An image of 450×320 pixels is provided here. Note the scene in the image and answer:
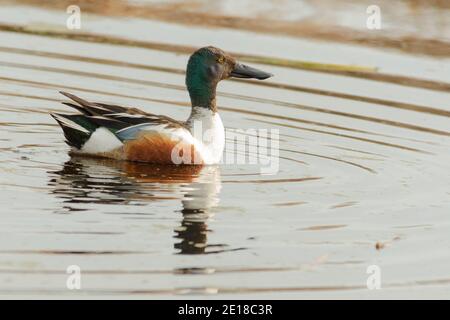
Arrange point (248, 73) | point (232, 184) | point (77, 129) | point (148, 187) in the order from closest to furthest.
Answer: point (148, 187)
point (232, 184)
point (77, 129)
point (248, 73)

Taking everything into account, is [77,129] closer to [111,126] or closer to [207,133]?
[111,126]

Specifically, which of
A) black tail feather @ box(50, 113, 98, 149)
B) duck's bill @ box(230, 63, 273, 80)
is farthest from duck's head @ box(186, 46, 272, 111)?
black tail feather @ box(50, 113, 98, 149)

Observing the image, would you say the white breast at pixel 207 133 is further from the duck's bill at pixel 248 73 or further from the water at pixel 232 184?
the duck's bill at pixel 248 73

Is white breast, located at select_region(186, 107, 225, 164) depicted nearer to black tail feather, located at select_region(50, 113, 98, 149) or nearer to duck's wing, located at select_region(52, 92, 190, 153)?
duck's wing, located at select_region(52, 92, 190, 153)

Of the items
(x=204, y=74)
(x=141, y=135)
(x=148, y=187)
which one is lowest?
(x=148, y=187)

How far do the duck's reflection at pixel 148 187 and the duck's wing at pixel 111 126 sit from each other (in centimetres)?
18

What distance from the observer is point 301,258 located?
9.31 metres

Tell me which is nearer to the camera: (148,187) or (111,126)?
(148,187)

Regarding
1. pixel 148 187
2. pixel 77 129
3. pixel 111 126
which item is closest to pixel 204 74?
pixel 111 126

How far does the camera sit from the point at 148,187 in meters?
11.2

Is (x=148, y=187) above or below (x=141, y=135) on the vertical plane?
below

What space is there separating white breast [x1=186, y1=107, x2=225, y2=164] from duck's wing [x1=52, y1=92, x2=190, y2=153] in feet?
0.47

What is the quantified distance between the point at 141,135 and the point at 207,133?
0.62 meters

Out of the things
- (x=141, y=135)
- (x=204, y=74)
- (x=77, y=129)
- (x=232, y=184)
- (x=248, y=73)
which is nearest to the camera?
(x=232, y=184)
